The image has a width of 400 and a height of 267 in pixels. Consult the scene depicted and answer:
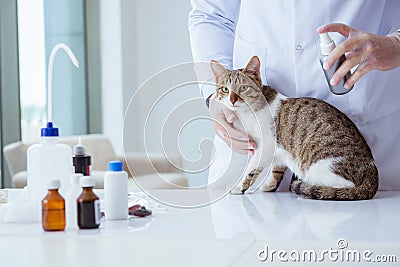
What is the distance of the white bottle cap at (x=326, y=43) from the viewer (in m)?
1.31

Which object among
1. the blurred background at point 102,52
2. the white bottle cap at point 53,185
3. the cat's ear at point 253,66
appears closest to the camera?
the white bottle cap at point 53,185

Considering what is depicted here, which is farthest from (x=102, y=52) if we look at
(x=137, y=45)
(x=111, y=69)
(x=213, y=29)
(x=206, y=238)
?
(x=206, y=238)

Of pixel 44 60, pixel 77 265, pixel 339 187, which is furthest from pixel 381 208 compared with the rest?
pixel 44 60

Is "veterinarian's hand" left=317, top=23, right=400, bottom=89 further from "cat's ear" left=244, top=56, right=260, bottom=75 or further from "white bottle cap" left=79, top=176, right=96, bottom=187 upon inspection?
"white bottle cap" left=79, top=176, right=96, bottom=187

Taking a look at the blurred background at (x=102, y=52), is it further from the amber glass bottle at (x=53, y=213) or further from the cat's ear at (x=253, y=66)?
the amber glass bottle at (x=53, y=213)

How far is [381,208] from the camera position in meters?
1.24

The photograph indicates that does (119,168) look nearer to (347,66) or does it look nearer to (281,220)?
(281,220)

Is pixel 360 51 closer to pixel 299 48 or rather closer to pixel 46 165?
pixel 299 48

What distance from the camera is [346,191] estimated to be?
1.33m

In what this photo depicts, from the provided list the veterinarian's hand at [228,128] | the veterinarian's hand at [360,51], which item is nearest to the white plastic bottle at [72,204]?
the veterinarian's hand at [228,128]

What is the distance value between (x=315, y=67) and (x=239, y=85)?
19 cm

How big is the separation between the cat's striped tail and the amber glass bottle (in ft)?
1.62

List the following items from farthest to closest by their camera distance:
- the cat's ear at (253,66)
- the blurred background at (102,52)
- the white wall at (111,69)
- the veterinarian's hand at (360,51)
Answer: the white wall at (111,69) → the blurred background at (102,52) → the cat's ear at (253,66) → the veterinarian's hand at (360,51)

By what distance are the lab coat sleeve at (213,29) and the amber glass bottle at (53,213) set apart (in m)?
0.62
